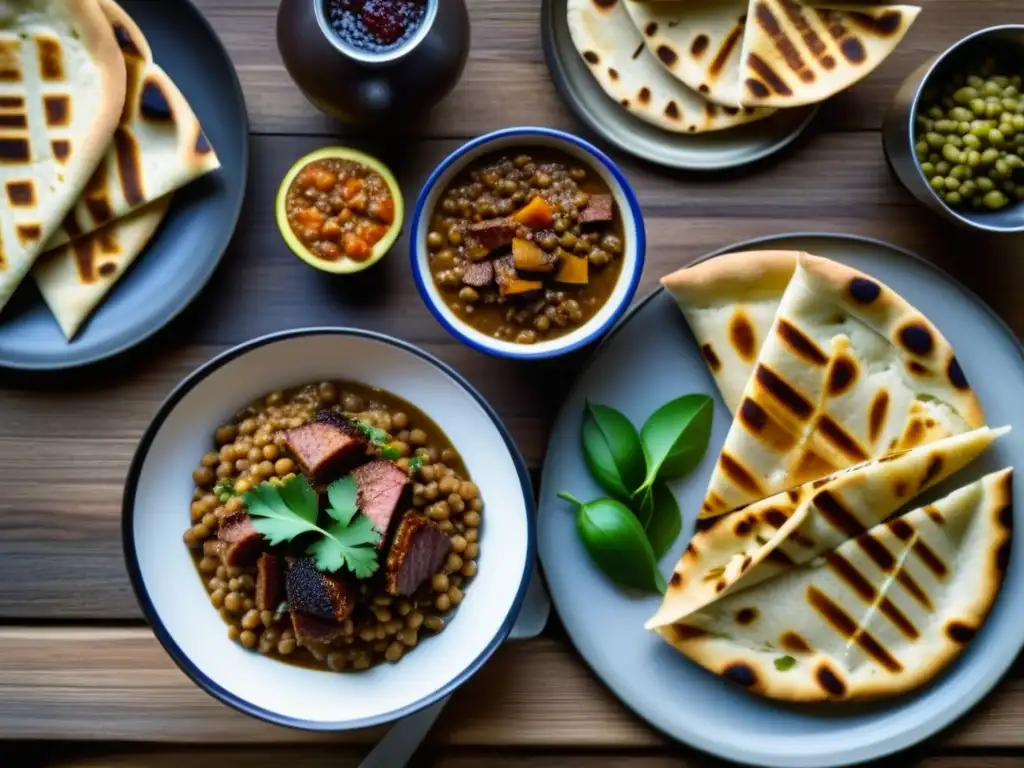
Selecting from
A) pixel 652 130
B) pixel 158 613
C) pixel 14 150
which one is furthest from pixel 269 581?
pixel 652 130

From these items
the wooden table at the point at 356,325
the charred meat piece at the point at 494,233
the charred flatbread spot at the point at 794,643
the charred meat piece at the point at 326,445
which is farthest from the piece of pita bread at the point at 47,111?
the charred flatbread spot at the point at 794,643

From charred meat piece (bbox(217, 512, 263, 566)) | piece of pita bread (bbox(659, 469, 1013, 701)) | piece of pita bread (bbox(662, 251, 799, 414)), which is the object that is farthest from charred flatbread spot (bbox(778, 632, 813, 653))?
charred meat piece (bbox(217, 512, 263, 566))

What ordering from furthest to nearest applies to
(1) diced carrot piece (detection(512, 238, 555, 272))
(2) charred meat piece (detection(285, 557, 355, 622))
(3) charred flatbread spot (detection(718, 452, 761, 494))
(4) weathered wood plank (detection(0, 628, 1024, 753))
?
(4) weathered wood plank (detection(0, 628, 1024, 753)) < (3) charred flatbread spot (detection(718, 452, 761, 494)) < (1) diced carrot piece (detection(512, 238, 555, 272)) < (2) charred meat piece (detection(285, 557, 355, 622))

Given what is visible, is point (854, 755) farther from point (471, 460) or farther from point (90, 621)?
point (90, 621)

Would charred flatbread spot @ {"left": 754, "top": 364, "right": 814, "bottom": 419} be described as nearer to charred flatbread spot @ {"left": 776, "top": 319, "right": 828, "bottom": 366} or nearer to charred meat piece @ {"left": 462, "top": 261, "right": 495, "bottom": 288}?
charred flatbread spot @ {"left": 776, "top": 319, "right": 828, "bottom": 366}

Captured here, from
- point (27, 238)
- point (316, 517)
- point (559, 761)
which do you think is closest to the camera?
point (316, 517)

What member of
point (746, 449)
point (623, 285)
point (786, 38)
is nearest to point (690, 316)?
point (623, 285)

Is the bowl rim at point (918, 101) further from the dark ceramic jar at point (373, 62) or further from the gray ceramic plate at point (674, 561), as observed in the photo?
the dark ceramic jar at point (373, 62)
